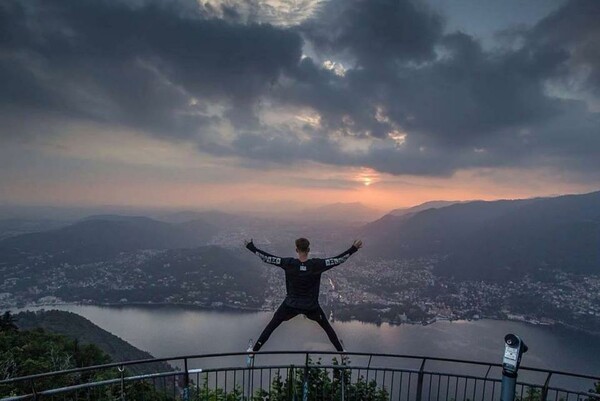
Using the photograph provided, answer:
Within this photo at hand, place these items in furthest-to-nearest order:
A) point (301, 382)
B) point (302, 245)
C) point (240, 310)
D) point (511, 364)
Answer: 1. point (240, 310)
2. point (301, 382)
3. point (302, 245)
4. point (511, 364)

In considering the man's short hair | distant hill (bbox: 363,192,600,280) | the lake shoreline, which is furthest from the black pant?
distant hill (bbox: 363,192,600,280)

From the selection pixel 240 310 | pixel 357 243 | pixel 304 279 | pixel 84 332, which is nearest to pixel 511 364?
pixel 357 243

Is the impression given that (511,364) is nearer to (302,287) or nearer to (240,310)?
(302,287)

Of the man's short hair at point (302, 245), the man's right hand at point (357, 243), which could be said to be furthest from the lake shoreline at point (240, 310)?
the man's short hair at point (302, 245)

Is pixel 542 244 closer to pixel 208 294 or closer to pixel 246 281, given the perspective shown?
pixel 246 281

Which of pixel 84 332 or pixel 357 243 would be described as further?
pixel 84 332

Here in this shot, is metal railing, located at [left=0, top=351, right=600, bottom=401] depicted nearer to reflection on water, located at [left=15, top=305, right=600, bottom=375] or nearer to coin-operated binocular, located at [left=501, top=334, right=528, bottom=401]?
coin-operated binocular, located at [left=501, top=334, right=528, bottom=401]

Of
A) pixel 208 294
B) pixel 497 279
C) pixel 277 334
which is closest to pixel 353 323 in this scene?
pixel 277 334
